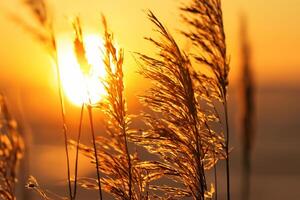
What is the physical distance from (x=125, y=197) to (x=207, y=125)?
A: 24.2 inches

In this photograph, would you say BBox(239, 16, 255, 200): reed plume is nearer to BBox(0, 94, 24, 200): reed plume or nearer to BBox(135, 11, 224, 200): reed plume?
BBox(135, 11, 224, 200): reed plume

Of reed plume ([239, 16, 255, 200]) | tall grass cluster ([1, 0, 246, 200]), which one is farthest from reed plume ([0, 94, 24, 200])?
reed plume ([239, 16, 255, 200])

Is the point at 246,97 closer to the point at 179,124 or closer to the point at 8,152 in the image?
the point at 179,124

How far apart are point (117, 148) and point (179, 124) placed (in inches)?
15.0

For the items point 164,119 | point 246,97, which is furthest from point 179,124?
point 246,97

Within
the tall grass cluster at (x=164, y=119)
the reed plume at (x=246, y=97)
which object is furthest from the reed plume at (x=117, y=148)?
the reed plume at (x=246, y=97)

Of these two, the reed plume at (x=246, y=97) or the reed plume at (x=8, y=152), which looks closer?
the reed plume at (x=8, y=152)

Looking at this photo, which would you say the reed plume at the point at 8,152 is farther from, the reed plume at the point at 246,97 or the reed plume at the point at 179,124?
the reed plume at the point at 246,97

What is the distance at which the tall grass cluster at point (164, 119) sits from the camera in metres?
3.99

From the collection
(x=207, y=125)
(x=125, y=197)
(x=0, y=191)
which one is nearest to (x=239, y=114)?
(x=207, y=125)

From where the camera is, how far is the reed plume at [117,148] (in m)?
4.00

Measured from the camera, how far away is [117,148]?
4.11 m

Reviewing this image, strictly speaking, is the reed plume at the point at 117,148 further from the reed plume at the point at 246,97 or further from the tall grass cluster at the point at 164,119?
the reed plume at the point at 246,97

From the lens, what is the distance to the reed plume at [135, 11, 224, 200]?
4000mm
